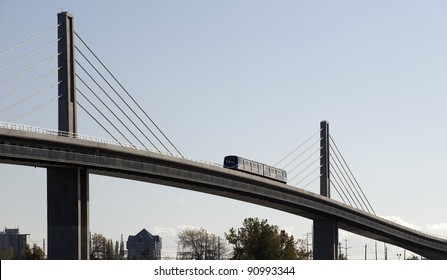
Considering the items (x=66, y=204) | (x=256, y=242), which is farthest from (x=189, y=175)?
(x=256, y=242)

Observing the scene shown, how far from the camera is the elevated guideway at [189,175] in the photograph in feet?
258

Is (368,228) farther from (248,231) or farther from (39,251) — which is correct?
(39,251)

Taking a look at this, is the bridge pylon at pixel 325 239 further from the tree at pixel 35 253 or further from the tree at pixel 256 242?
the tree at pixel 35 253

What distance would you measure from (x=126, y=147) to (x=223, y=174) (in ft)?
65.9

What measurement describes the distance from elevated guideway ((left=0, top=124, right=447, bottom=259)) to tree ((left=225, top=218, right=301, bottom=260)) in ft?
16.1

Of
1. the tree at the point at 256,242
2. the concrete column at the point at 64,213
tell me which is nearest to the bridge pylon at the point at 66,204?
Answer: the concrete column at the point at 64,213

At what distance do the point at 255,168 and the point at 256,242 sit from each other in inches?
700

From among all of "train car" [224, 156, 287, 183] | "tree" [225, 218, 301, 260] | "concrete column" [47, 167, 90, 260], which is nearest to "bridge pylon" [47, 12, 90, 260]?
"concrete column" [47, 167, 90, 260]

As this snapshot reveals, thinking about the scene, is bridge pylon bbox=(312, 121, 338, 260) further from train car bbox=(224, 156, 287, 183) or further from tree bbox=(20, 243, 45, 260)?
tree bbox=(20, 243, 45, 260)

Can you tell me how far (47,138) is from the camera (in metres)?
78.8

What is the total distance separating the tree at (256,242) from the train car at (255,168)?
10.0 m

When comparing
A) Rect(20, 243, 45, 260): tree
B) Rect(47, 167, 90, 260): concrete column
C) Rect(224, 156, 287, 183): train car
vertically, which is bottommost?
Rect(20, 243, 45, 260): tree

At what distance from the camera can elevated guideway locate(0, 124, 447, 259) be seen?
7850 centimetres
